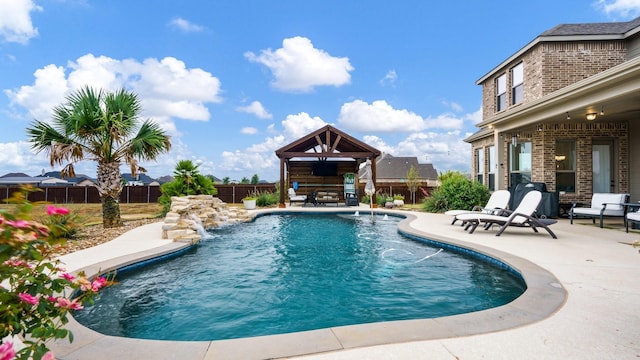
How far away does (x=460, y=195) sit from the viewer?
40.3ft

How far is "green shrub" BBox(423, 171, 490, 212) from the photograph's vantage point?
1212 cm

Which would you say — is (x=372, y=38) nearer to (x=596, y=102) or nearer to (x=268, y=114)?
(x=268, y=114)

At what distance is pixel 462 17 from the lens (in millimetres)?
14508

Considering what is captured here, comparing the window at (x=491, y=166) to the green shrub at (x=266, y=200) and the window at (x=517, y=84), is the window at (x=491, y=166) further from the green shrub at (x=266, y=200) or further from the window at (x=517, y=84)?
the green shrub at (x=266, y=200)

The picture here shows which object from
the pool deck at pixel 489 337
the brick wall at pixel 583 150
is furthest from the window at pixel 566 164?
the pool deck at pixel 489 337

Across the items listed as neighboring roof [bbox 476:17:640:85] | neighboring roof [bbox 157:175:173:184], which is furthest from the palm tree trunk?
neighboring roof [bbox 157:175:173:184]

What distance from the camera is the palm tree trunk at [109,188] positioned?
9094 mm

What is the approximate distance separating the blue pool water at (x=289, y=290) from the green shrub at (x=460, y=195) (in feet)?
20.0

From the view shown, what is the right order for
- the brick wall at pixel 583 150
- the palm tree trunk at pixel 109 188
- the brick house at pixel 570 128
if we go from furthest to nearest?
the brick wall at pixel 583 150 < the brick house at pixel 570 128 < the palm tree trunk at pixel 109 188

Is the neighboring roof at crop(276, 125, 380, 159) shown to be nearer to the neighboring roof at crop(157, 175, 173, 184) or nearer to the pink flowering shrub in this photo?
the pink flowering shrub

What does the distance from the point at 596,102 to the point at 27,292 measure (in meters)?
9.44

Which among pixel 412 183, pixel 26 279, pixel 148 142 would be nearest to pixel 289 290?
pixel 26 279

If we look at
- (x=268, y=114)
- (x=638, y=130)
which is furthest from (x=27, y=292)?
(x=268, y=114)

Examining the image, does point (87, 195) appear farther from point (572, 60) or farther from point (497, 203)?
point (572, 60)
